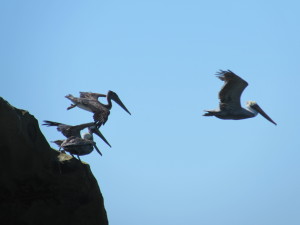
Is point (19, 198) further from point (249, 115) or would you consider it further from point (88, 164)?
point (249, 115)

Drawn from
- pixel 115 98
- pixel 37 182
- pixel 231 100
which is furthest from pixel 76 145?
pixel 115 98

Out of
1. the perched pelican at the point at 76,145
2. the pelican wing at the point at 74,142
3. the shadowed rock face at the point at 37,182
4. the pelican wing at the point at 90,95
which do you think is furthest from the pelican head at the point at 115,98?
the shadowed rock face at the point at 37,182

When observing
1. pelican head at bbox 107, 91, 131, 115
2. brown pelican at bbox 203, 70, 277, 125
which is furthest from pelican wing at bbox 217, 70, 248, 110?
pelican head at bbox 107, 91, 131, 115

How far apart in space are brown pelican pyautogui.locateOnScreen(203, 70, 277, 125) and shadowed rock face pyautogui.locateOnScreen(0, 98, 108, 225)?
5.23m

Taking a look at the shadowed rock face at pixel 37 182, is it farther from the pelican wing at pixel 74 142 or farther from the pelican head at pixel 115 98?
the pelican head at pixel 115 98

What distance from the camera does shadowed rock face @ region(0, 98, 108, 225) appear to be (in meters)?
10.2

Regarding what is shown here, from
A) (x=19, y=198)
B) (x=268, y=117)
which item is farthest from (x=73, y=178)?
(x=268, y=117)

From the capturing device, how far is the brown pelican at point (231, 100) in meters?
15.1

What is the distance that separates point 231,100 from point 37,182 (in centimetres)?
692

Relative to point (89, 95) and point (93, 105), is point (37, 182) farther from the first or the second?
point (89, 95)

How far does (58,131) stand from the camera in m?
13.4

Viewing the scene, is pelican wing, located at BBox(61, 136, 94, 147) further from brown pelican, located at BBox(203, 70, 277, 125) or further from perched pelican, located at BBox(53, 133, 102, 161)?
brown pelican, located at BBox(203, 70, 277, 125)

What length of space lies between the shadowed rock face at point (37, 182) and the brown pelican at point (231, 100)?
5.23 meters

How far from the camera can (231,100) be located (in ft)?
51.8
